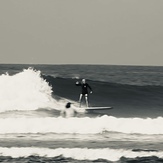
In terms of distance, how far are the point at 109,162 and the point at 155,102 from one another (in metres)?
17.4

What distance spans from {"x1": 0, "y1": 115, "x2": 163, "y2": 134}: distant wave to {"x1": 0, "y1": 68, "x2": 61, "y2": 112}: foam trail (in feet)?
14.3

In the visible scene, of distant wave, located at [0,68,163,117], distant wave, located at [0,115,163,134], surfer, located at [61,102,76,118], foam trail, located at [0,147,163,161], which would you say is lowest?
foam trail, located at [0,147,163,161]

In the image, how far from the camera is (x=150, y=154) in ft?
46.4

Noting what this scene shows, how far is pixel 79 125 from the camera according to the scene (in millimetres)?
19812

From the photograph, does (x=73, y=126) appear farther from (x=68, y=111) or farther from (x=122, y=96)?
(x=122, y=96)

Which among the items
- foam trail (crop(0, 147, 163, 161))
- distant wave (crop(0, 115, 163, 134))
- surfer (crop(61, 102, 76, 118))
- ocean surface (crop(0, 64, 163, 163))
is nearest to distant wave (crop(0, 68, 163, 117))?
ocean surface (crop(0, 64, 163, 163))

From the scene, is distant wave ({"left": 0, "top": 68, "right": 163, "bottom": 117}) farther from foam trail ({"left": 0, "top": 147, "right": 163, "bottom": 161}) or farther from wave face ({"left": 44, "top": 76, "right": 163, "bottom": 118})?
foam trail ({"left": 0, "top": 147, "right": 163, "bottom": 161})

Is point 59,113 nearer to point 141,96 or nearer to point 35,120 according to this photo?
point 35,120

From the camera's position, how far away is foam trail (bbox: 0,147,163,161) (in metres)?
14.0

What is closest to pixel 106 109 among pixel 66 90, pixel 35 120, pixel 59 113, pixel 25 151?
pixel 59 113

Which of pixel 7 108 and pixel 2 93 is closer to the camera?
pixel 7 108

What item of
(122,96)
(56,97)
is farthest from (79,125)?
(122,96)

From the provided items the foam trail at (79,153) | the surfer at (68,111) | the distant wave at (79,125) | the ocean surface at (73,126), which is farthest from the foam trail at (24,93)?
the foam trail at (79,153)

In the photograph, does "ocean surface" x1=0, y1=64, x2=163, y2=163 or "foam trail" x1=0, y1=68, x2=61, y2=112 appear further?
"foam trail" x1=0, y1=68, x2=61, y2=112
